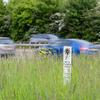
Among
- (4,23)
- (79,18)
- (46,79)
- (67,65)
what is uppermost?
(79,18)

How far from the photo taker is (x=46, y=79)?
5.66 metres

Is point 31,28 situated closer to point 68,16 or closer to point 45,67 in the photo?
point 68,16

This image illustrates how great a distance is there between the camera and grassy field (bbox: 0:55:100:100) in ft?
16.0

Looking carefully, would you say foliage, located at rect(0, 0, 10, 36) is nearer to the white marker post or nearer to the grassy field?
the grassy field

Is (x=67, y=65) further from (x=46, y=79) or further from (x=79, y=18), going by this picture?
(x=79, y=18)

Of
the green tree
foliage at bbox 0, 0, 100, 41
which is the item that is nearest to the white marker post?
foliage at bbox 0, 0, 100, 41

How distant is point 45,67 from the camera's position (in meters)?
6.73

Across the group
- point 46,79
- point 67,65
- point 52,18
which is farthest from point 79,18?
point 46,79

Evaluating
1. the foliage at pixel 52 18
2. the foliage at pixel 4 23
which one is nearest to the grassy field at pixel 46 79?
the foliage at pixel 52 18

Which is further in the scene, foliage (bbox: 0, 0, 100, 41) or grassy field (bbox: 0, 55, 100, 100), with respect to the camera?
foliage (bbox: 0, 0, 100, 41)

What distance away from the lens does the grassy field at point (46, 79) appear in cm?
487

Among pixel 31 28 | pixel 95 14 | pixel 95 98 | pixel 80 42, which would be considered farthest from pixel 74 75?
pixel 31 28

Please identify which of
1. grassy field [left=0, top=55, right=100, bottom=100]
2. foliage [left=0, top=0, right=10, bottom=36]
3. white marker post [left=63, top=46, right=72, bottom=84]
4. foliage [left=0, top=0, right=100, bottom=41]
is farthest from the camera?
foliage [left=0, top=0, right=10, bottom=36]

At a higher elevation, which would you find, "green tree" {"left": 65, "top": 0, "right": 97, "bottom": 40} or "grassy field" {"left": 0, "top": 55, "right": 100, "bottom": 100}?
"green tree" {"left": 65, "top": 0, "right": 97, "bottom": 40}
